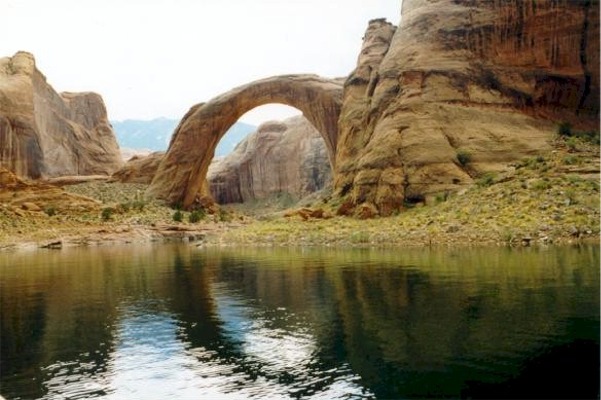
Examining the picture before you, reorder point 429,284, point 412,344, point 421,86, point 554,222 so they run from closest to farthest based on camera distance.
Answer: point 412,344
point 429,284
point 554,222
point 421,86

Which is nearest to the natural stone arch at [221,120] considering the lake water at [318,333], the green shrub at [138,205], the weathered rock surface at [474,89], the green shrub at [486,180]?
the green shrub at [138,205]

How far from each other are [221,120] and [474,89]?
2875 cm

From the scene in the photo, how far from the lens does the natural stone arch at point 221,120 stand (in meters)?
61.0

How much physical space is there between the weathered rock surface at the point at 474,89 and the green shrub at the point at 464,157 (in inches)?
5.3

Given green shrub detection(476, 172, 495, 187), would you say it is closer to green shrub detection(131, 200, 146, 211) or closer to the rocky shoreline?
the rocky shoreline

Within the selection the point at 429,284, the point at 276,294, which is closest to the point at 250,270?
the point at 276,294

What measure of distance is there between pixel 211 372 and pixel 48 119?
9344 cm

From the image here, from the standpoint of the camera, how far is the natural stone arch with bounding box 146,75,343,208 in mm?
60969

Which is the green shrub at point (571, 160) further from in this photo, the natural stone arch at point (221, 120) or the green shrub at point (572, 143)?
the natural stone arch at point (221, 120)

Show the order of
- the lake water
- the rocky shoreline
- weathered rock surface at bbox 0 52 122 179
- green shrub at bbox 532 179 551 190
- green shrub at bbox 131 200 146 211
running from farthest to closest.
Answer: weathered rock surface at bbox 0 52 122 179, green shrub at bbox 131 200 146 211, green shrub at bbox 532 179 551 190, the rocky shoreline, the lake water

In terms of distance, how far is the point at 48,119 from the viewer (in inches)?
3716

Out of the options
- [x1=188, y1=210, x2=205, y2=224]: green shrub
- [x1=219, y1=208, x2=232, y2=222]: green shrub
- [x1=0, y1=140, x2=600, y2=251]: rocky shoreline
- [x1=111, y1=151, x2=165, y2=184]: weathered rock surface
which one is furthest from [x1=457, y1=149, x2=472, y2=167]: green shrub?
[x1=111, y1=151, x2=165, y2=184]: weathered rock surface

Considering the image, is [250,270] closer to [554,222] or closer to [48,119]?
[554,222]

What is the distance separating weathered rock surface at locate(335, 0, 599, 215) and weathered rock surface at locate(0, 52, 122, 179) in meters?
51.8
